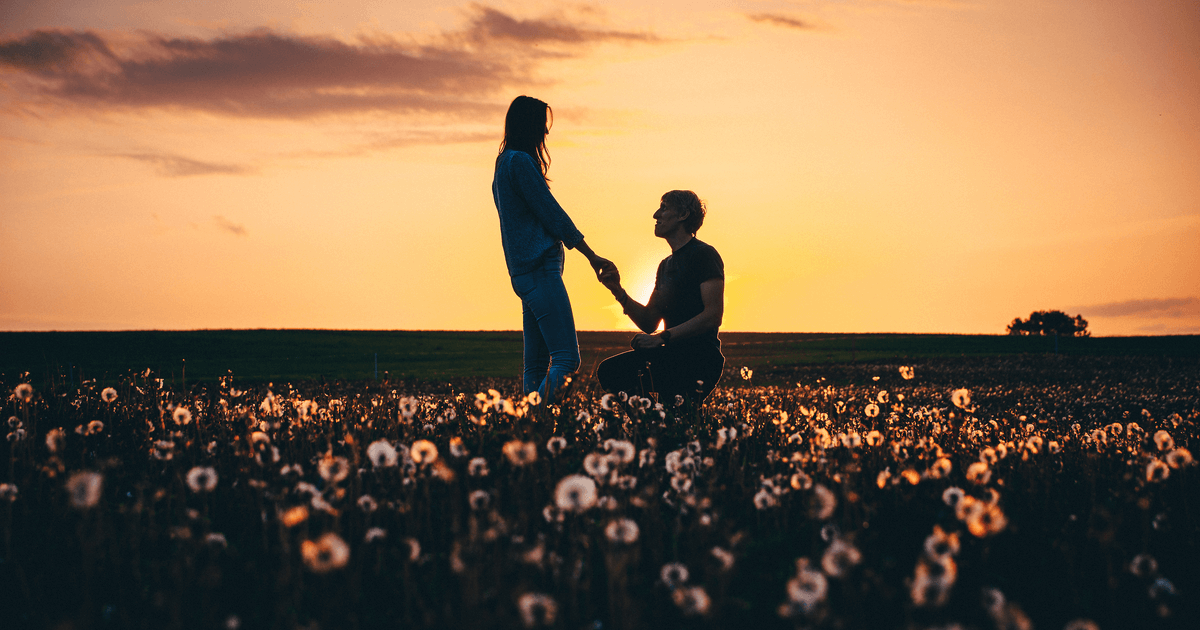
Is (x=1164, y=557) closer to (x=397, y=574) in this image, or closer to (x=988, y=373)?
(x=397, y=574)

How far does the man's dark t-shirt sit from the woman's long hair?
49.7 inches

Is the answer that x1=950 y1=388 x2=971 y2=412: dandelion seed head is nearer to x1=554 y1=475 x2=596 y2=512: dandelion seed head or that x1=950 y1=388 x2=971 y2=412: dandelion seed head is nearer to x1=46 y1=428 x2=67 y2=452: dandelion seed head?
x1=554 y1=475 x2=596 y2=512: dandelion seed head

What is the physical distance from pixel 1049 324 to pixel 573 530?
117 metres

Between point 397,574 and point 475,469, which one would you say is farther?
point 475,469

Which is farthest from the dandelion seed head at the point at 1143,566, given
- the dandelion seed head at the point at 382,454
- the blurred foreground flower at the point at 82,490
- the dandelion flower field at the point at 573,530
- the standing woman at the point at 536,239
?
the standing woman at the point at 536,239

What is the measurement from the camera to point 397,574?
258cm

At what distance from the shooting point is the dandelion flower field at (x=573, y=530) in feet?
7.36

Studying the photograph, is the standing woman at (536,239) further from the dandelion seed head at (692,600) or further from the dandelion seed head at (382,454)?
the dandelion seed head at (692,600)

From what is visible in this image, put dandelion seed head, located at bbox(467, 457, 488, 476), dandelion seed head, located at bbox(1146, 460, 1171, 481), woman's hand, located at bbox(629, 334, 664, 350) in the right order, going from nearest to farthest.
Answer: dandelion seed head, located at bbox(467, 457, 488, 476) < dandelion seed head, located at bbox(1146, 460, 1171, 481) < woman's hand, located at bbox(629, 334, 664, 350)

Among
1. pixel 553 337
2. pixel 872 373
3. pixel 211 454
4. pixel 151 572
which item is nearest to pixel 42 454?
pixel 211 454

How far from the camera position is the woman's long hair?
5.79 metres

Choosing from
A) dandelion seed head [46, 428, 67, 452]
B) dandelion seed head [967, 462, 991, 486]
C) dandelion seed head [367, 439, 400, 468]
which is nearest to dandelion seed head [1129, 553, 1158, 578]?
dandelion seed head [967, 462, 991, 486]

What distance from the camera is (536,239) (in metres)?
5.61

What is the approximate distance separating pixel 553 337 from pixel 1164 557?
145 inches
